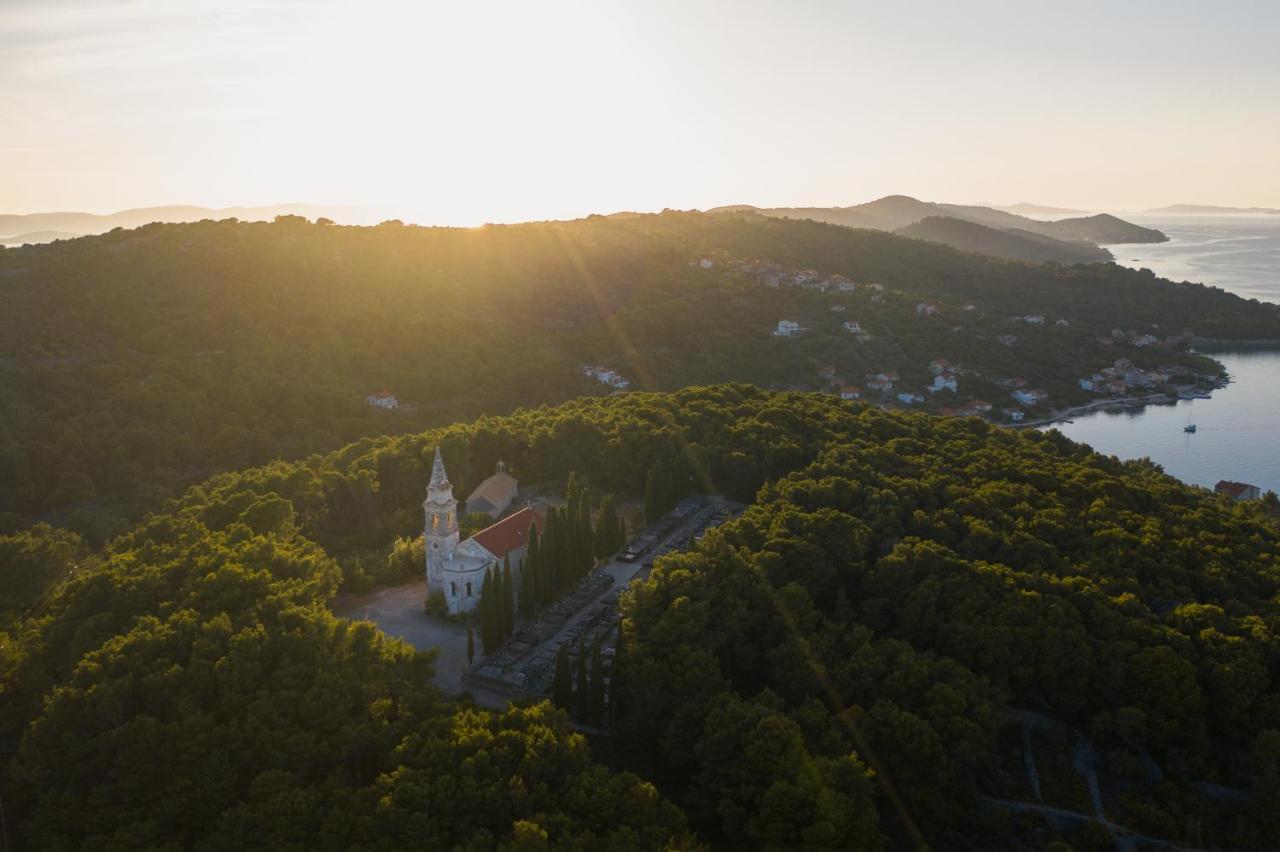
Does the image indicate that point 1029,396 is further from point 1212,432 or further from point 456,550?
point 456,550

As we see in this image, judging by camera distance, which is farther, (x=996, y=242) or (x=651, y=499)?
(x=996, y=242)

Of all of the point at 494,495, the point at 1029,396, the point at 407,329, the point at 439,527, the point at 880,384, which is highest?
the point at 407,329

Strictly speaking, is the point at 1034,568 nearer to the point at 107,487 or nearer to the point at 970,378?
the point at 107,487

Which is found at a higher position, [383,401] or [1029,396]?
[383,401]

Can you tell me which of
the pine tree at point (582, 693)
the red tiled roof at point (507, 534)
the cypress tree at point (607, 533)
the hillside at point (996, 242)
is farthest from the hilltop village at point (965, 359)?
the hillside at point (996, 242)

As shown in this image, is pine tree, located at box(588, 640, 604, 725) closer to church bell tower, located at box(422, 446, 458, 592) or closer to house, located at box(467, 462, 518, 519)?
church bell tower, located at box(422, 446, 458, 592)

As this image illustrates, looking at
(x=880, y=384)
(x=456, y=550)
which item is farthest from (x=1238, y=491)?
(x=456, y=550)
